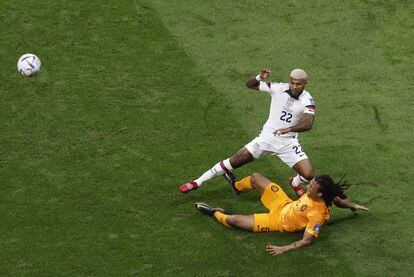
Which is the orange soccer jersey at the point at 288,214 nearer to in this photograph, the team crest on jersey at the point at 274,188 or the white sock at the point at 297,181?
the team crest on jersey at the point at 274,188

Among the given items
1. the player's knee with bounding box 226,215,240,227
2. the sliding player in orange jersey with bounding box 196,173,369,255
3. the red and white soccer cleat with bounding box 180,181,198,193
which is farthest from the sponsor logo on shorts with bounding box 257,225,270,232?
the red and white soccer cleat with bounding box 180,181,198,193

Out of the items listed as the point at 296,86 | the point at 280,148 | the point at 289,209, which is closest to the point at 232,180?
the point at 280,148

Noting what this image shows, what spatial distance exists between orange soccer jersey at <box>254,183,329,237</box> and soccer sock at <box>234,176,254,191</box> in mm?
424

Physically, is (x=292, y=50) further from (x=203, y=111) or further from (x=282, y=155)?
(x=282, y=155)

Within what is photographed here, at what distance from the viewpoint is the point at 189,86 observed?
50.9 feet

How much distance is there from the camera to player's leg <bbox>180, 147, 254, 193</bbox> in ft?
42.2

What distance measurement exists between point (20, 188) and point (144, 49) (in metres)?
4.43

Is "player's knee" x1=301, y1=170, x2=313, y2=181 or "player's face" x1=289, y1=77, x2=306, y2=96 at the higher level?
"player's face" x1=289, y1=77, x2=306, y2=96

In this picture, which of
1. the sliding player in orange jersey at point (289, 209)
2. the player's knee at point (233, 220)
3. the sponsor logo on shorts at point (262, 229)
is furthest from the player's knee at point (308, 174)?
the player's knee at point (233, 220)

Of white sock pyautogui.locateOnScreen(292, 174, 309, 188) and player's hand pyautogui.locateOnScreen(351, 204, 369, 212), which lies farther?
white sock pyautogui.locateOnScreen(292, 174, 309, 188)

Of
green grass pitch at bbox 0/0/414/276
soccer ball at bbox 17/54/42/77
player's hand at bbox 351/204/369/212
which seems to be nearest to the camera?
green grass pitch at bbox 0/0/414/276

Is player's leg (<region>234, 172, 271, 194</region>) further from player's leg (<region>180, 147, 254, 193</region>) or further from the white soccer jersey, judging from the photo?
the white soccer jersey

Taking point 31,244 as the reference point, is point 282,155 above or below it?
above

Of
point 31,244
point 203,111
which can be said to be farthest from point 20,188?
point 203,111
